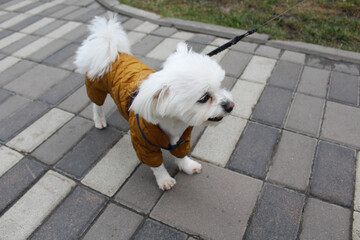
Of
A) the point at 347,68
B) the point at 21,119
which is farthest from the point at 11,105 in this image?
the point at 347,68

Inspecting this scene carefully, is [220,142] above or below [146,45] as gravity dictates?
below

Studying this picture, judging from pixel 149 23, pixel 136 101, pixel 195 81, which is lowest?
pixel 149 23

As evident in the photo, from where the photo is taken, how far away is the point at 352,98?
3.03m

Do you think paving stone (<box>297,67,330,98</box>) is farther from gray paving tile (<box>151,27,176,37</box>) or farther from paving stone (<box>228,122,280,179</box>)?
gray paving tile (<box>151,27,176,37</box>)

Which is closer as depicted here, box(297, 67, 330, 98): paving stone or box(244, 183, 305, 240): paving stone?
box(244, 183, 305, 240): paving stone

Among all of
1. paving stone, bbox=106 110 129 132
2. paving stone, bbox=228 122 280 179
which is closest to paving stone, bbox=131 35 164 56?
paving stone, bbox=106 110 129 132

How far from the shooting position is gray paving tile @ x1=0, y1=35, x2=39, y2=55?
4.23 meters

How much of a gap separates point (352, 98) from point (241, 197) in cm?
189

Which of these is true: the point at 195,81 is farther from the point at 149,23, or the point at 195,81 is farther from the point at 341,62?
the point at 149,23

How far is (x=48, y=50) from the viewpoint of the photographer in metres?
4.15

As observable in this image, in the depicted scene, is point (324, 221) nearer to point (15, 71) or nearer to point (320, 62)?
point (320, 62)

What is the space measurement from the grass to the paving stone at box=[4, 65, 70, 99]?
2.24 metres

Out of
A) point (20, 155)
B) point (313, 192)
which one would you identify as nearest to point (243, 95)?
point (313, 192)

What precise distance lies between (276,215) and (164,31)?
3.36 meters
